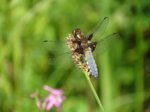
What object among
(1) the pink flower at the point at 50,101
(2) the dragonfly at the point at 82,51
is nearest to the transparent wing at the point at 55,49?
(1) the pink flower at the point at 50,101

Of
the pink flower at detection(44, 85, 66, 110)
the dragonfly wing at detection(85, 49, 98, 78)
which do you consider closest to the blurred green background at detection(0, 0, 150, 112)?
the pink flower at detection(44, 85, 66, 110)

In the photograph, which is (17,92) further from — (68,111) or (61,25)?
(61,25)

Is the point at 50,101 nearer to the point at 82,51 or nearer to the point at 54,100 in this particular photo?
the point at 54,100

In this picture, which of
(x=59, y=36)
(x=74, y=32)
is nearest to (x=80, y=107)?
(x=59, y=36)

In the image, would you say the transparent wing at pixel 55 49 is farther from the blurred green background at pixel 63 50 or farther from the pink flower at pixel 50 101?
the pink flower at pixel 50 101

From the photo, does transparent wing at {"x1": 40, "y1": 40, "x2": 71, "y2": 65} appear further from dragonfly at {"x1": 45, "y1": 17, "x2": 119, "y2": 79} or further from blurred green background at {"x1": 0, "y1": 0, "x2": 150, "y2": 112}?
dragonfly at {"x1": 45, "y1": 17, "x2": 119, "y2": 79}

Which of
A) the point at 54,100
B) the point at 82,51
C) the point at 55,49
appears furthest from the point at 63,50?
the point at 82,51

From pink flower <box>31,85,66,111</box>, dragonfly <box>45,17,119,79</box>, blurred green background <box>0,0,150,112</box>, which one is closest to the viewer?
dragonfly <box>45,17,119,79</box>

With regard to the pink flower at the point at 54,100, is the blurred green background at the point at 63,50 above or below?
above
